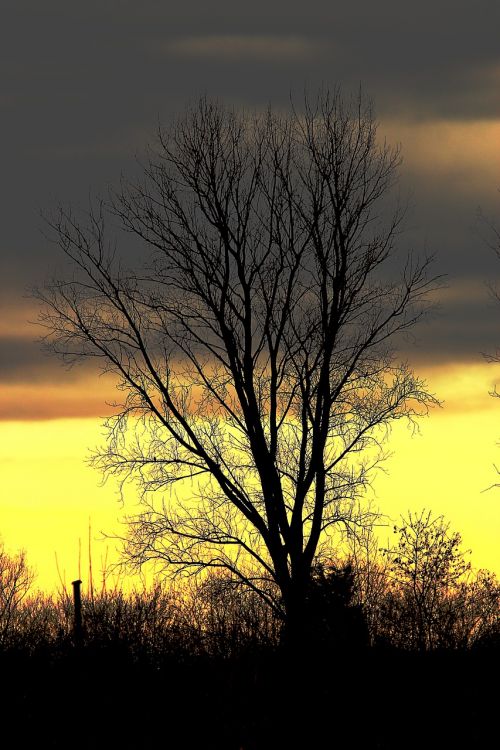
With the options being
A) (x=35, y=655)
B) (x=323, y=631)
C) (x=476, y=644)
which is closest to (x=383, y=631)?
(x=323, y=631)

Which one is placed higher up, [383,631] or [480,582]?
[480,582]

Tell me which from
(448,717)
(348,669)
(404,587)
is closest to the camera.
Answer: (448,717)

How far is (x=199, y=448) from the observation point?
27.7m

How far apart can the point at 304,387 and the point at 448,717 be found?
36.3 feet

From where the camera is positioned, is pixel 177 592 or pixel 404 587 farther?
pixel 177 592

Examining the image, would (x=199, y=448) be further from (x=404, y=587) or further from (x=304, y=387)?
(x=404, y=587)

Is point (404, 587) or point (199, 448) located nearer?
point (199, 448)

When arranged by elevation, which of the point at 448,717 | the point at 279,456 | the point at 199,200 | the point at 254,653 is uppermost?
the point at 199,200

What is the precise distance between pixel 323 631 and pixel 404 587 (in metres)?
5.26

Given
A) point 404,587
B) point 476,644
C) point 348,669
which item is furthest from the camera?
point 404,587

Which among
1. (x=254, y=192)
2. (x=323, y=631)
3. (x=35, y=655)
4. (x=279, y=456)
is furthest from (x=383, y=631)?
(x=254, y=192)

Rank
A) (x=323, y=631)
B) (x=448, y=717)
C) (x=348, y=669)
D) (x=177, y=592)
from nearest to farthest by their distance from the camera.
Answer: (x=448, y=717) → (x=348, y=669) → (x=323, y=631) → (x=177, y=592)

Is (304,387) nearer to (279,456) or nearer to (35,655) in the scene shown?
(279,456)

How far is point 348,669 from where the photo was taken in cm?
2014
